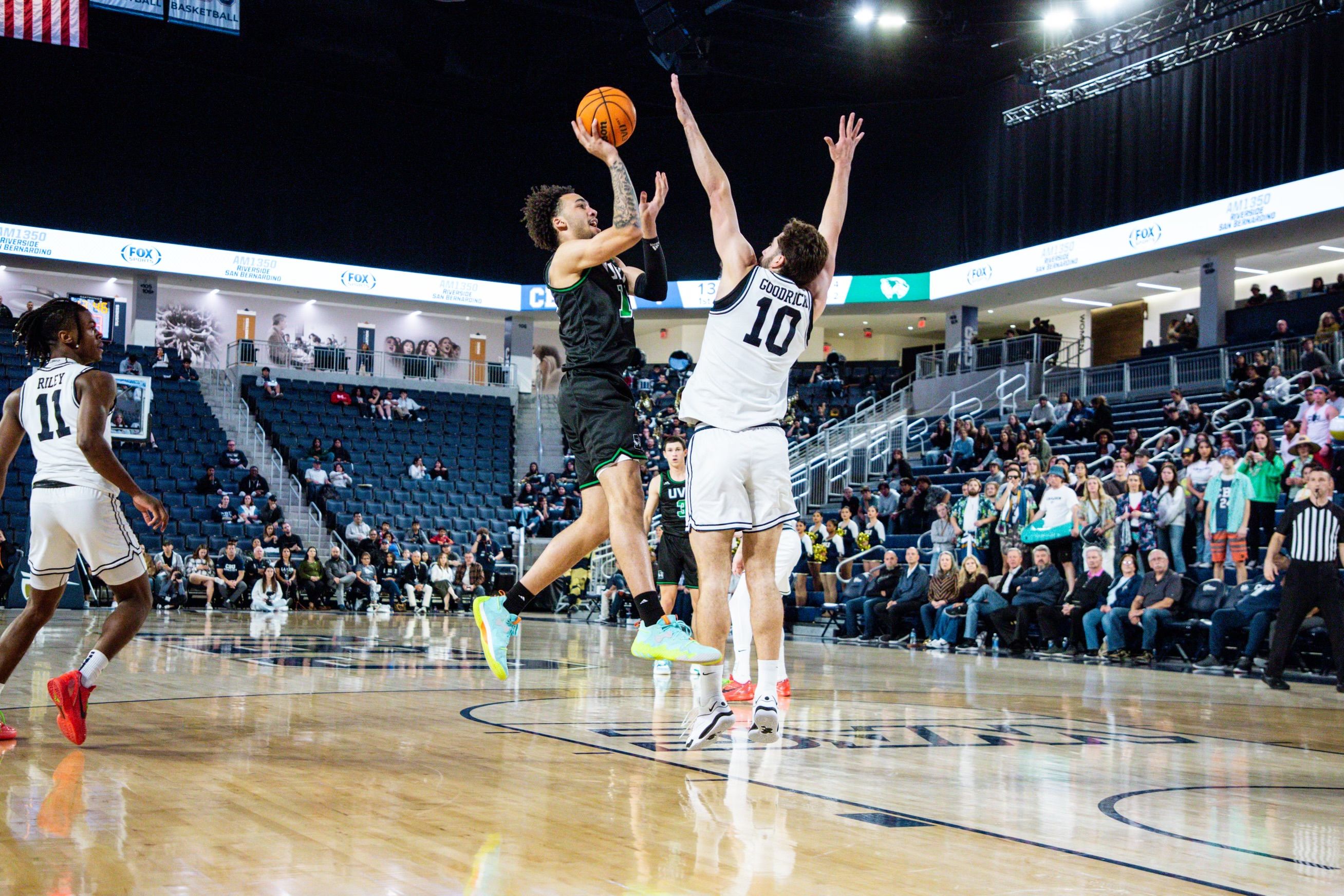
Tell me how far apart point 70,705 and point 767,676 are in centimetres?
258

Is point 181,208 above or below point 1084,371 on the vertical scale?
above

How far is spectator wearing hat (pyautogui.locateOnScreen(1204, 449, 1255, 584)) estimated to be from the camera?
460 inches

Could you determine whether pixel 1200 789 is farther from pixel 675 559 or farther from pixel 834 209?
pixel 675 559

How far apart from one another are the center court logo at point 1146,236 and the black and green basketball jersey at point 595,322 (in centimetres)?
2129

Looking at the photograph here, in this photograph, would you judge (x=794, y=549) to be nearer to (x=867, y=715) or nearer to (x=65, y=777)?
(x=867, y=715)

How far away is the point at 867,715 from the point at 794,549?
176 cm

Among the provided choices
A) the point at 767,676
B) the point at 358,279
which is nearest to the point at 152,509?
the point at 767,676

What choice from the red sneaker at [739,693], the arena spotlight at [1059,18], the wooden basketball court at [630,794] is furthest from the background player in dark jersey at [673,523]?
the arena spotlight at [1059,18]

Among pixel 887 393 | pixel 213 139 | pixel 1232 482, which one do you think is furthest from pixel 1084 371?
pixel 213 139

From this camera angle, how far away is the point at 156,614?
667 inches

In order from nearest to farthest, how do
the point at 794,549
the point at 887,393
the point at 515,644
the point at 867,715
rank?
the point at 867,715
the point at 794,549
the point at 515,644
the point at 887,393

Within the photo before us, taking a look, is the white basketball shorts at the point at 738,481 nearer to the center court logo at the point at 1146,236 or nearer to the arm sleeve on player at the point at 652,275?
the arm sleeve on player at the point at 652,275

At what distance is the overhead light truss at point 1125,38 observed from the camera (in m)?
18.6

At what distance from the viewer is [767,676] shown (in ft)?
16.0
